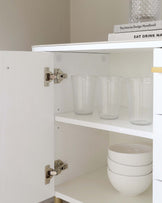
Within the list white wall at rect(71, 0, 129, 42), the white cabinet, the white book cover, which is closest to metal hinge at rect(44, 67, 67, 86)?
the white cabinet

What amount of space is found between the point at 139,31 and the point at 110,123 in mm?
324

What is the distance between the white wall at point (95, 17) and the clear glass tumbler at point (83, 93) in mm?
342

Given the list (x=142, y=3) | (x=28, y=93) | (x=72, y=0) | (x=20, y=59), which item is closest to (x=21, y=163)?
(x=28, y=93)

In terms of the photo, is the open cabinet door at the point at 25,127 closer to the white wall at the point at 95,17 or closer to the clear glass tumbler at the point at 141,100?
the clear glass tumbler at the point at 141,100

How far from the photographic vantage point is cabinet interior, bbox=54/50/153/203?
1231mm

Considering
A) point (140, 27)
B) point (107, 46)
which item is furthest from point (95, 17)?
point (107, 46)

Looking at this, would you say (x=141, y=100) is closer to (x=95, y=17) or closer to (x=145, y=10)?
(x=145, y=10)

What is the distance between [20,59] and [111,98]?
36 cm

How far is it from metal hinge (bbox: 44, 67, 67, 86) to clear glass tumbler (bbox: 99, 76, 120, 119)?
0.49 feet

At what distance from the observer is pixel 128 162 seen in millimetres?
1132

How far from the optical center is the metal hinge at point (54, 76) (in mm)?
1116

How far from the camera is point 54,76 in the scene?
1144mm

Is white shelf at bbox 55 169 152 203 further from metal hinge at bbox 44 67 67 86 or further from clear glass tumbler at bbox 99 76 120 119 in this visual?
metal hinge at bbox 44 67 67 86

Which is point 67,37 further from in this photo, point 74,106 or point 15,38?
point 74,106
